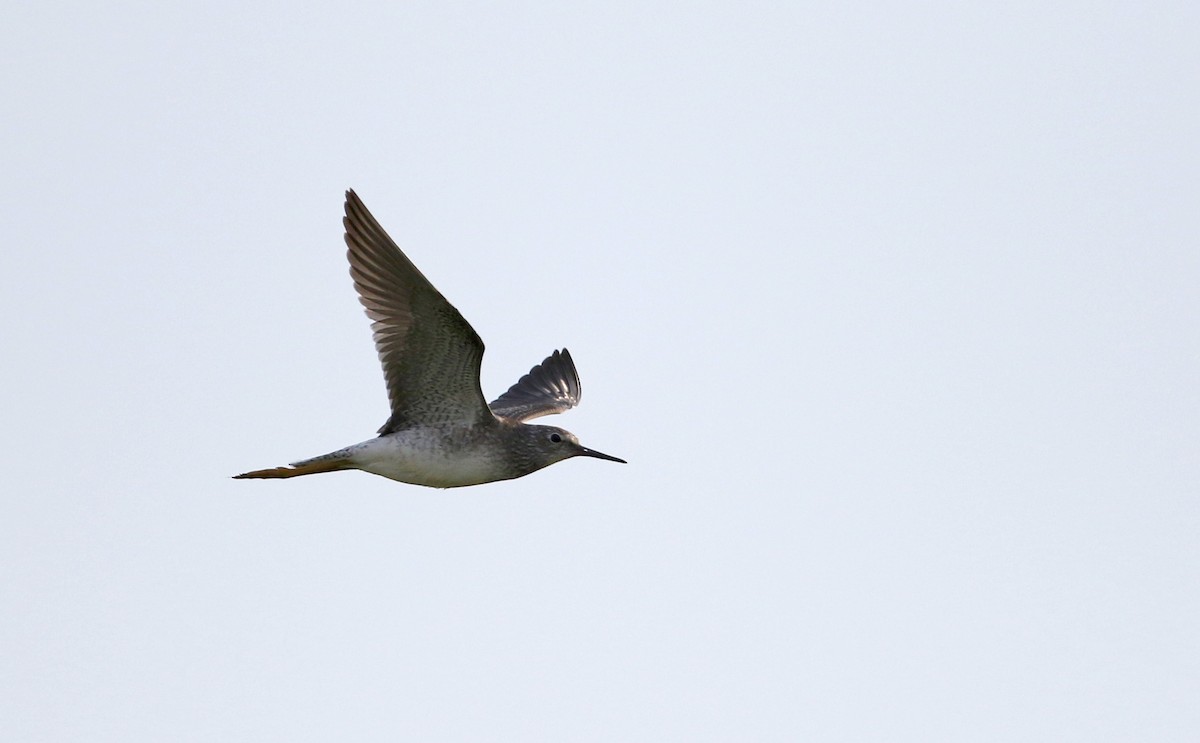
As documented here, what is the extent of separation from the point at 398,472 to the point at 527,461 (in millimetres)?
1389

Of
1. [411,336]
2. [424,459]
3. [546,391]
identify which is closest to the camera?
[411,336]

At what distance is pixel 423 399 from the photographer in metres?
14.0

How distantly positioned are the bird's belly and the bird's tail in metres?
0.13

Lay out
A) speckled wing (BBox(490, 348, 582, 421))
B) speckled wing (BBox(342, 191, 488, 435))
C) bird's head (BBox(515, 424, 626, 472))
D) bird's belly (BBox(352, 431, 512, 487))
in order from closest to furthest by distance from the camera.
Answer: speckled wing (BBox(342, 191, 488, 435)) → bird's belly (BBox(352, 431, 512, 487)) → bird's head (BBox(515, 424, 626, 472)) → speckled wing (BBox(490, 348, 582, 421))

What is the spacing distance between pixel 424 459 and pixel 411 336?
122 centimetres

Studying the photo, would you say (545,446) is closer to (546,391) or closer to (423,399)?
(423,399)

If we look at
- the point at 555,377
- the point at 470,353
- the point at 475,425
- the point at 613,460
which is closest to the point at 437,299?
the point at 470,353

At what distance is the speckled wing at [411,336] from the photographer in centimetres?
1311

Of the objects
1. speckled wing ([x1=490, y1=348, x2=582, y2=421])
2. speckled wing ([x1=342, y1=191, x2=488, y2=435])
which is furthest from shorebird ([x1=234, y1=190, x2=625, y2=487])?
speckled wing ([x1=490, y1=348, x2=582, y2=421])

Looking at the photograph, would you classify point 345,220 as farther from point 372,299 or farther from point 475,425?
point 475,425

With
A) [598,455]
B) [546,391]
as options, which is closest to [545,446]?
[598,455]

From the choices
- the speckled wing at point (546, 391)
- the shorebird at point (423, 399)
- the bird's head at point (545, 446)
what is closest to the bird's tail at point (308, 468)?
the shorebird at point (423, 399)

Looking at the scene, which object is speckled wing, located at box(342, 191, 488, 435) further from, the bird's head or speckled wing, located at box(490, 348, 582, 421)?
speckled wing, located at box(490, 348, 582, 421)

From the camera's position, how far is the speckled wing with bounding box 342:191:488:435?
1311cm
